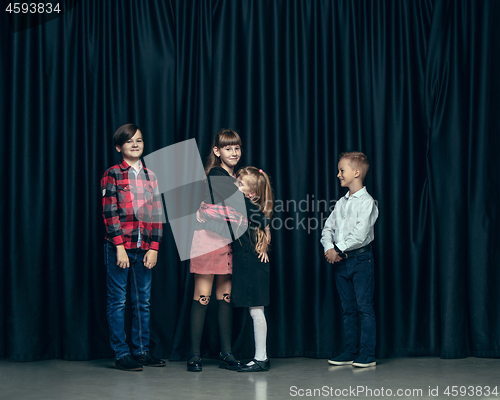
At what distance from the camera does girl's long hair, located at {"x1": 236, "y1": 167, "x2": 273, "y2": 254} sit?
2744mm

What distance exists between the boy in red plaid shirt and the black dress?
0.48 m

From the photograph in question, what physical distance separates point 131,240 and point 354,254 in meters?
1.28

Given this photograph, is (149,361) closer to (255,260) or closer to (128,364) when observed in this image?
(128,364)

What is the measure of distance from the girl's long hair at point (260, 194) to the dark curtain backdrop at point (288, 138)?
0.37 meters

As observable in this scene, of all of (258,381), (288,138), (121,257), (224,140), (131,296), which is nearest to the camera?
(258,381)

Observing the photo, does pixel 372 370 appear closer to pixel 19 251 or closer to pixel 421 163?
pixel 421 163

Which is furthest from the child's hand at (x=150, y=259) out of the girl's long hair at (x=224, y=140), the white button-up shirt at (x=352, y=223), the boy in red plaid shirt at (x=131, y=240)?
the white button-up shirt at (x=352, y=223)

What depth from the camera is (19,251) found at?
3.01 m

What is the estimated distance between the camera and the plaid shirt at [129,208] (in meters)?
2.69

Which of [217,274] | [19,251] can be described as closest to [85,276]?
[19,251]

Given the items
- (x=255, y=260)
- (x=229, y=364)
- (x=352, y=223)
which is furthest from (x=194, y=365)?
(x=352, y=223)

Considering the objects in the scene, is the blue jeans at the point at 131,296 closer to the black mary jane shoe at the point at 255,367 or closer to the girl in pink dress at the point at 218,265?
the girl in pink dress at the point at 218,265

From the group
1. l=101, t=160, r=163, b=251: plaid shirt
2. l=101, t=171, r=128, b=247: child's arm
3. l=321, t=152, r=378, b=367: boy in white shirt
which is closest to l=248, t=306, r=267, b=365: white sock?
l=321, t=152, r=378, b=367: boy in white shirt

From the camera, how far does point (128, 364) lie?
2.69 m
